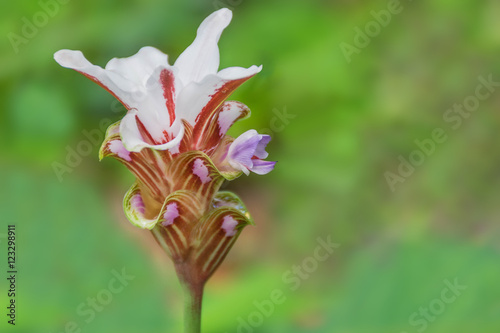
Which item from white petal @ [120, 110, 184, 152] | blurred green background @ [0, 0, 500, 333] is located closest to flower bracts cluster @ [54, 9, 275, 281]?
white petal @ [120, 110, 184, 152]

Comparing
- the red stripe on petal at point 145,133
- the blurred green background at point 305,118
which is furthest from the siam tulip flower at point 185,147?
the blurred green background at point 305,118

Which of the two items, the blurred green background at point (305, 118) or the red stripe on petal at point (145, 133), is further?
the blurred green background at point (305, 118)

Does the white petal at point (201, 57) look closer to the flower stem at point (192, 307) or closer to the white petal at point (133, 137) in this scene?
the white petal at point (133, 137)

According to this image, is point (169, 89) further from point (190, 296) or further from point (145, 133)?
point (190, 296)

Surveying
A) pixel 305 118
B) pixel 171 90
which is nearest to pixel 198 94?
pixel 171 90

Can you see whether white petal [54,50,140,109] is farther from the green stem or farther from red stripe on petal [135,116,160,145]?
the green stem

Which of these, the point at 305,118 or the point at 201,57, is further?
the point at 305,118

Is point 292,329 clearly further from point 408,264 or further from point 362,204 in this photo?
point 362,204

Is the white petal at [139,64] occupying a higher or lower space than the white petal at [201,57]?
higher
